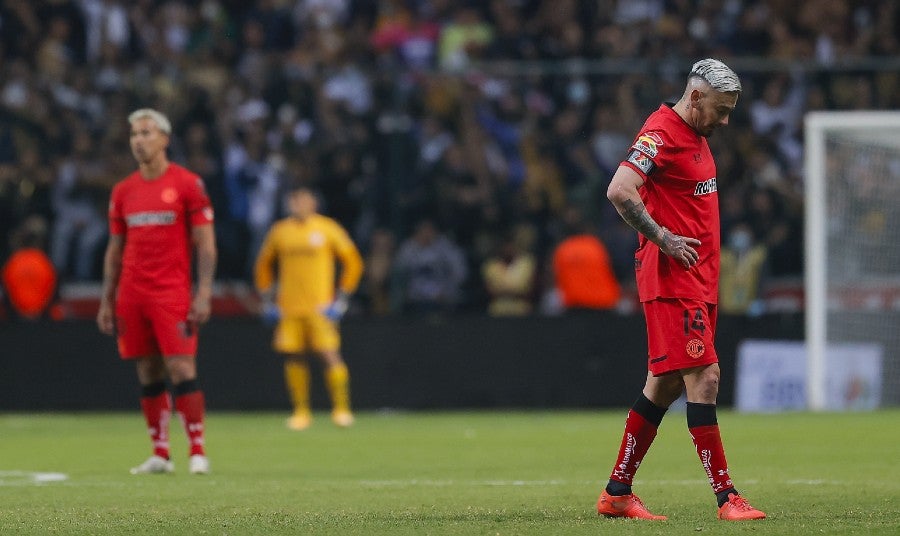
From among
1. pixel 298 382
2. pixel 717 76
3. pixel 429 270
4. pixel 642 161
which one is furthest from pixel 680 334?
pixel 429 270

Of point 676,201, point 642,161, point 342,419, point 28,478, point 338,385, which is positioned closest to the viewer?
point 642,161

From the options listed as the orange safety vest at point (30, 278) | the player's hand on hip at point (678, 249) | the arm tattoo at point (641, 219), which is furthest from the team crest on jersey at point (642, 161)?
the orange safety vest at point (30, 278)

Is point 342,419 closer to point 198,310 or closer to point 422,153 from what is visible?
point 422,153

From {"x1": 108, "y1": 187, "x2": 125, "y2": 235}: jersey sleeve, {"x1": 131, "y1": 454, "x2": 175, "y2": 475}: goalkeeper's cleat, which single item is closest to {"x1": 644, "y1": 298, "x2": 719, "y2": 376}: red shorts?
{"x1": 131, "y1": 454, "x2": 175, "y2": 475}: goalkeeper's cleat

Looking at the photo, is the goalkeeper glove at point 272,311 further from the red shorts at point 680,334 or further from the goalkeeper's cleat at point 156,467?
the red shorts at point 680,334

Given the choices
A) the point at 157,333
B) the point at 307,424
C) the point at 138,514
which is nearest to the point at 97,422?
the point at 307,424

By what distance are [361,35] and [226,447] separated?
349 inches

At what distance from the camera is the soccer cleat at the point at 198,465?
1068 centimetres

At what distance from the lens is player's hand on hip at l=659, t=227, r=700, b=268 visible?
23.9 ft

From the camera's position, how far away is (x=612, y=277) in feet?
60.2

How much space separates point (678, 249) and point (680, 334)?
1.30ft

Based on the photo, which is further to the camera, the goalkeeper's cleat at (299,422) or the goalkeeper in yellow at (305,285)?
the goalkeeper in yellow at (305,285)

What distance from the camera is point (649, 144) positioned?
7.43 m

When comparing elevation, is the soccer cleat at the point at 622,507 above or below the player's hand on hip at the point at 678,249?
below
